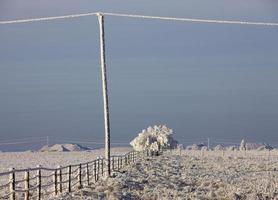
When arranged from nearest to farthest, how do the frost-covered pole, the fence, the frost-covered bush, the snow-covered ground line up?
the fence, the frost-covered pole, the snow-covered ground, the frost-covered bush

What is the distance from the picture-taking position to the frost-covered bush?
321 ft

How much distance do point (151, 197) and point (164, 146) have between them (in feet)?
240

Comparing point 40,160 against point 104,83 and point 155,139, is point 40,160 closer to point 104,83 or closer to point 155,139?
point 155,139

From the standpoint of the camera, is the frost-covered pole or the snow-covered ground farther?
the snow-covered ground

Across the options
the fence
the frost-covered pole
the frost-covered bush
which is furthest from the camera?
the frost-covered bush

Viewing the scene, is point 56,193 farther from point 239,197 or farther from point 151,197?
point 239,197

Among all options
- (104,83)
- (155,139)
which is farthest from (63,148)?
(104,83)

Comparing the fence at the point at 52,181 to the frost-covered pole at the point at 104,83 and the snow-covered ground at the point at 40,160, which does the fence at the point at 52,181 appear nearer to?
the frost-covered pole at the point at 104,83

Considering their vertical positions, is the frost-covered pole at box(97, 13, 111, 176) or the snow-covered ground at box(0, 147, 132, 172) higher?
the frost-covered pole at box(97, 13, 111, 176)

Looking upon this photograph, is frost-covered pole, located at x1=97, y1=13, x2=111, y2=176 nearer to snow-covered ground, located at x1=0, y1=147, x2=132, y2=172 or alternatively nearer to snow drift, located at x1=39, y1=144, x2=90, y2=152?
snow-covered ground, located at x1=0, y1=147, x2=132, y2=172

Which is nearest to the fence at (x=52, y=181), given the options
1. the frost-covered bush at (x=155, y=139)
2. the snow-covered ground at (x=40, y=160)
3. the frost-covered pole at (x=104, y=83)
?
the frost-covered pole at (x=104, y=83)

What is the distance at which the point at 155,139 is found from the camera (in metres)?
101

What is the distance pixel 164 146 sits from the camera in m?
98.6

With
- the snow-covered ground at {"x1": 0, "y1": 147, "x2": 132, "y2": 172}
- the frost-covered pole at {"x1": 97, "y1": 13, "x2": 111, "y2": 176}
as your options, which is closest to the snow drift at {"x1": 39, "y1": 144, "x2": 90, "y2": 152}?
→ the snow-covered ground at {"x1": 0, "y1": 147, "x2": 132, "y2": 172}
